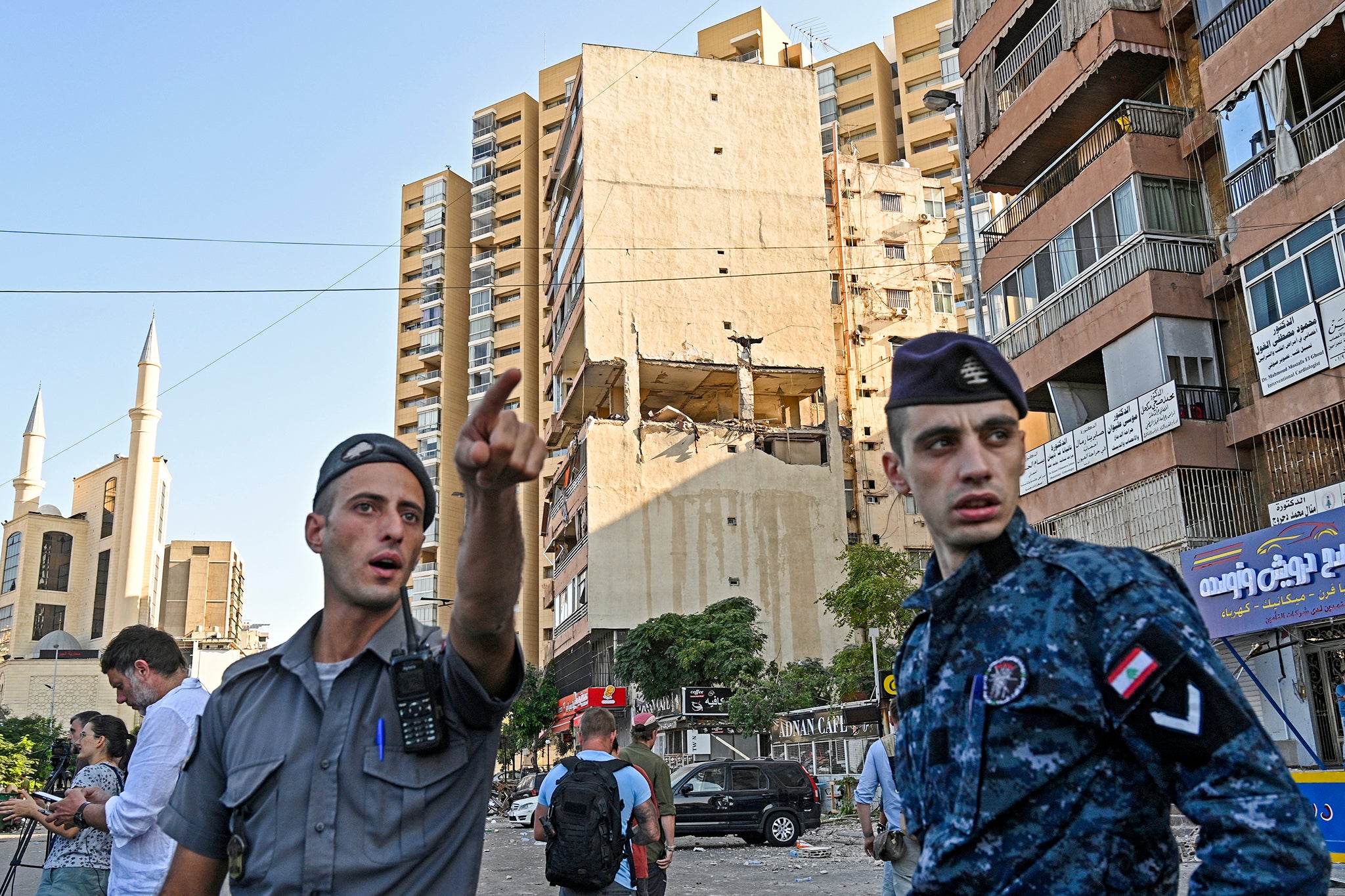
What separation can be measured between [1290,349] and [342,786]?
60.4ft

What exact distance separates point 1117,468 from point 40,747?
183 ft

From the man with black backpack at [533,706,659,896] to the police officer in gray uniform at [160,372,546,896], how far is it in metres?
4.08

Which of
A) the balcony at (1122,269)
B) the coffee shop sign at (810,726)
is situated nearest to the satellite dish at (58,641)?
the coffee shop sign at (810,726)

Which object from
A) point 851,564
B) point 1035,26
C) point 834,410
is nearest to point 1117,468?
point 1035,26

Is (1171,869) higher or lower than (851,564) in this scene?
lower

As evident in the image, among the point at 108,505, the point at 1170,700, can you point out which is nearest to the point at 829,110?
the point at 108,505

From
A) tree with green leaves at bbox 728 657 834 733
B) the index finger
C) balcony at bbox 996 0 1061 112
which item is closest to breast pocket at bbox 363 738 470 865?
the index finger

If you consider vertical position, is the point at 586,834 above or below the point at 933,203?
below

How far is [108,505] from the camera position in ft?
306

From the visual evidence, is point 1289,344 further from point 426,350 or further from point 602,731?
point 426,350

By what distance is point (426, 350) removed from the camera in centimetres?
8856

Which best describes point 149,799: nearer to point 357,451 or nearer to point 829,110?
point 357,451

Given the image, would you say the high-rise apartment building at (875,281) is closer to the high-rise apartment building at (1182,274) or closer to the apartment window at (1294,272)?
the high-rise apartment building at (1182,274)

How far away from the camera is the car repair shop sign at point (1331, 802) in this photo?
10469mm
